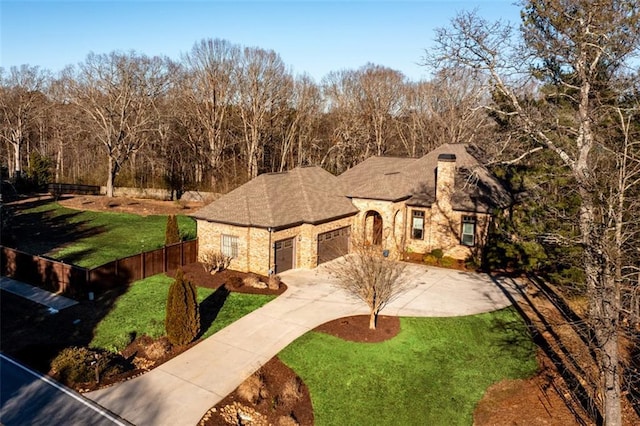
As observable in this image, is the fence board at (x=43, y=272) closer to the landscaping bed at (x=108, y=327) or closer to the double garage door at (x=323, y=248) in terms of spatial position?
the landscaping bed at (x=108, y=327)

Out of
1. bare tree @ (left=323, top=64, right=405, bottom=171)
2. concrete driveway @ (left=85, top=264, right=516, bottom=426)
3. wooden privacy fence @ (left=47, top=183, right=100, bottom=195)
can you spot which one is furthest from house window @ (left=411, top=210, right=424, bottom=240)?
wooden privacy fence @ (left=47, top=183, right=100, bottom=195)

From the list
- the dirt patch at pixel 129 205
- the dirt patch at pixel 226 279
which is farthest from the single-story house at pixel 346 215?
the dirt patch at pixel 129 205

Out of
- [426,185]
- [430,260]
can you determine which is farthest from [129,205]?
[430,260]

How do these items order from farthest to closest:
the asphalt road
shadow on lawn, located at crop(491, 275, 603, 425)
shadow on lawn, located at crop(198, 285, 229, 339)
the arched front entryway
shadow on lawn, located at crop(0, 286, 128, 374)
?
the arched front entryway → shadow on lawn, located at crop(198, 285, 229, 339) → shadow on lawn, located at crop(0, 286, 128, 374) → shadow on lawn, located at crop(491, 275, 603, 425) → the asphalt road

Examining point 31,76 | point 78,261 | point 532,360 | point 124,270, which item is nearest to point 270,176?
point 124,270

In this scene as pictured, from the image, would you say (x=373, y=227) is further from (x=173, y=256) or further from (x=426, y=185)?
(x=173, y=256)

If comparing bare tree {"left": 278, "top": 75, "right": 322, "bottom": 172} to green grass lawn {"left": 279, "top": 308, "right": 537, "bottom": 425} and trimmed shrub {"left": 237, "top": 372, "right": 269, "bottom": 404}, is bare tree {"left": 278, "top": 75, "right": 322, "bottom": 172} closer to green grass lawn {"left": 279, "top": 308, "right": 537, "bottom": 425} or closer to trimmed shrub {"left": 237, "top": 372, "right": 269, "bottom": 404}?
green grass lawn {"left": 279, "top": 308, "right": 537, "bottom": 425}
